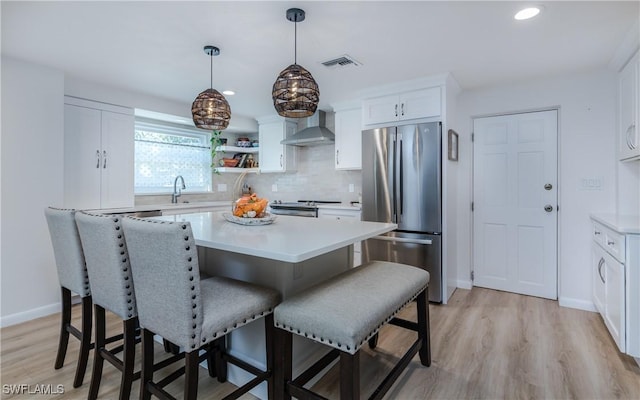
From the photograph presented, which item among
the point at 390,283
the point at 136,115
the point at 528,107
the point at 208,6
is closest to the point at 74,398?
the point at 390,283

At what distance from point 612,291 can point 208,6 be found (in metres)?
3.31

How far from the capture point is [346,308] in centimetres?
139

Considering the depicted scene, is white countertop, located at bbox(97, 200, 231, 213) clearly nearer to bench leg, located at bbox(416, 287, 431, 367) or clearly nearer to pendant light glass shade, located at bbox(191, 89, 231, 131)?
pendant light glass shade, located at bbox(191, 89, 231, 131)

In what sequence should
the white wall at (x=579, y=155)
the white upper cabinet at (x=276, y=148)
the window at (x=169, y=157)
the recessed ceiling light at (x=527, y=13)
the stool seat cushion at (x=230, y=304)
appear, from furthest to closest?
1. the white upper cabinet at (x=276, y=148)
2. the window at (x=169, y=157)
3. the white wall at (x=579, y=155)
4. the recessed ceiling light at (x=527, y=13)
5. the stool seat cushion at (x=230, y=304)

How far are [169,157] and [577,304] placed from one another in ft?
17.0

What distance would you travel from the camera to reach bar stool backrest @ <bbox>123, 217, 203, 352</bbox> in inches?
50.4

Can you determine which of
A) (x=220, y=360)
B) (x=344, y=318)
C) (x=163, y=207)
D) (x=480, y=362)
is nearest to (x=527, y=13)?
(x=344, y=318)

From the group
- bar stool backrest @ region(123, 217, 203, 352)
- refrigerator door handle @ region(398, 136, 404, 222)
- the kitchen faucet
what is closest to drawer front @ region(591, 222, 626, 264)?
refrigerator door handle @ region(398, 136, 404, 222)

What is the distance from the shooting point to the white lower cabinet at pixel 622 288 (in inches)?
79.2

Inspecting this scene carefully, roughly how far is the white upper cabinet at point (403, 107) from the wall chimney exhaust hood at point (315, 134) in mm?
746

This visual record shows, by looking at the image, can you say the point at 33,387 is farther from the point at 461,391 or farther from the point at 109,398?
the point at 461,391

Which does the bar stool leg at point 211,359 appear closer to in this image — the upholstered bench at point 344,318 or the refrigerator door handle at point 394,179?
the upholstered bench at point 344,318

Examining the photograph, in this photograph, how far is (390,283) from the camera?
5.64ft

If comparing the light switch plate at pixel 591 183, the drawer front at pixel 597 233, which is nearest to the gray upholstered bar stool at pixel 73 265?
the drawer front at pixel 597 233
